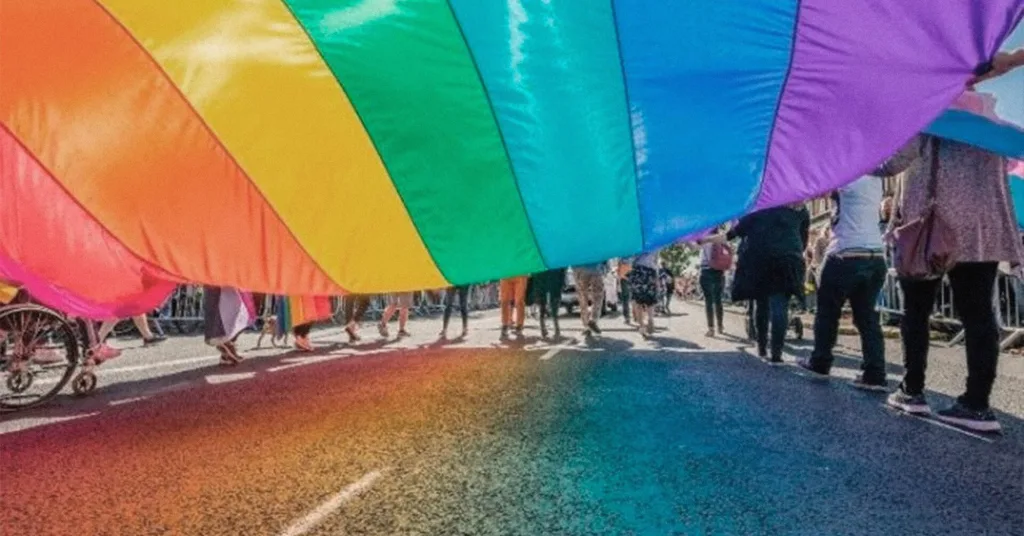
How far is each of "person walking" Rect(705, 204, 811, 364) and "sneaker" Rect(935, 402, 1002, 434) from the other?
2488 mm

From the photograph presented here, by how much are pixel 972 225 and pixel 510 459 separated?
294 cm

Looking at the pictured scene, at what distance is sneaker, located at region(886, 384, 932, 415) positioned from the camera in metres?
4.43

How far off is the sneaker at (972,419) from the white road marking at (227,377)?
5.86 meters

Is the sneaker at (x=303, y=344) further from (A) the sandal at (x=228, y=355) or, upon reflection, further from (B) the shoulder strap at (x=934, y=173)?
(B) the shoulder strap at (x=934, y=173)

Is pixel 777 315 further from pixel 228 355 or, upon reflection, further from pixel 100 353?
pixel 100 353

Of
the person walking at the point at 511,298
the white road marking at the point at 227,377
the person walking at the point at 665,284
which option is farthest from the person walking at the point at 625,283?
the person walking at the point at 665,284

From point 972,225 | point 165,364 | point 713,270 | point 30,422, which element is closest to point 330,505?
point 30,422

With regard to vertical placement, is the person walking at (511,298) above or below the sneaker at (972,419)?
above

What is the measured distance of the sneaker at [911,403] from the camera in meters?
4.43

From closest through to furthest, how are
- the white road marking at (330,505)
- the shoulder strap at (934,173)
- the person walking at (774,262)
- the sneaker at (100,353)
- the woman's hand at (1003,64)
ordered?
the woman's hand at (1003,64), the white road marking at (330,505), the shoulder strap at (934,173), the sneaker at (100,353), the person walking at (774,262)

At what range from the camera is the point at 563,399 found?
202 inches

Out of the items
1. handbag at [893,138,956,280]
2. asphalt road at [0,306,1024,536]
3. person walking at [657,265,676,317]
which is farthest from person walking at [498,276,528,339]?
person walking at [657,265,676,317]

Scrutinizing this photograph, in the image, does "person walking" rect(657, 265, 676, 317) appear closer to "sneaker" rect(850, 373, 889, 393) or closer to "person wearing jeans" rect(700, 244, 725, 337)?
"person wearing jeans" rect(700, 244, 725, 337)

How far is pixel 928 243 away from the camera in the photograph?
3.97 meters
